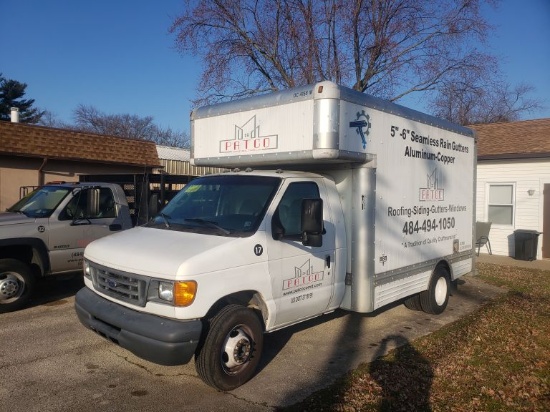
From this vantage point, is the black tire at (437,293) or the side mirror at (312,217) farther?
the black tire at (437,293)

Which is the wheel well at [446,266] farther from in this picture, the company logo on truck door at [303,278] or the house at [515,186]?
the house at [515,186]

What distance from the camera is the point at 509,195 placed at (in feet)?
47.1

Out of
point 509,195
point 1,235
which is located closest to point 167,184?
point 1,235

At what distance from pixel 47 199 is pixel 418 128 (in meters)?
5.98

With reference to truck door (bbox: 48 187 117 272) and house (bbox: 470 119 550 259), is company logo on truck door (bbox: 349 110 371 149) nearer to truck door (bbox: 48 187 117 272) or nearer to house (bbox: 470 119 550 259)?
truck door (bbox: 48 187 117 272)

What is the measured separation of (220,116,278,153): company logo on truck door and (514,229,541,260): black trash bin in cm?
1084

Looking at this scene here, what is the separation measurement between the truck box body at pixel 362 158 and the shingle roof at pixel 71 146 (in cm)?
988

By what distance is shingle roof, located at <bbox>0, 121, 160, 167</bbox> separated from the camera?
13734 mm

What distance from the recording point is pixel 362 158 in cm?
530

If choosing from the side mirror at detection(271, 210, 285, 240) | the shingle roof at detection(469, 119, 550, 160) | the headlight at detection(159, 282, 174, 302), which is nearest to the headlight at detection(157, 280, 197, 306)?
the headlight at detection(159, 282, 174, 302)

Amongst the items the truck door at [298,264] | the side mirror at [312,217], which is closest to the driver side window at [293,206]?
the truck door at [298,264]

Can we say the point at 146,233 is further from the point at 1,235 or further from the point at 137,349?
the point at 1,235

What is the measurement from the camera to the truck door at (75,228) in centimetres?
718

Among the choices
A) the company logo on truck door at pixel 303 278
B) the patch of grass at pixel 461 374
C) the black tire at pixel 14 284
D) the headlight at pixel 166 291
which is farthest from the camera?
the black tire at pixel 14 284
